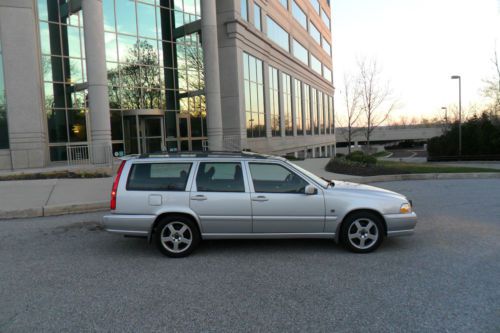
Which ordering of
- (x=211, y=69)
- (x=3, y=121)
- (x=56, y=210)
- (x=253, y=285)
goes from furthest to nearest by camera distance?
(x=211, y=69) < (x=3, y=121) < (x=56, y=210) < (x=253, y=285)

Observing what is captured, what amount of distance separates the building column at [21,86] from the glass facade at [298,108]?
1080 inches

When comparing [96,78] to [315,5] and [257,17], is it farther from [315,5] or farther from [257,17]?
[315,5]

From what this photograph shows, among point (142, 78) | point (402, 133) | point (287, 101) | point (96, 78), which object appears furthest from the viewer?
point (402, 133)

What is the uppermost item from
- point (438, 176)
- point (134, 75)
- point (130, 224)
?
point (134, 75)

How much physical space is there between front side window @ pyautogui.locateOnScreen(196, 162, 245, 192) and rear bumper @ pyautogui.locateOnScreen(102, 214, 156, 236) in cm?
91

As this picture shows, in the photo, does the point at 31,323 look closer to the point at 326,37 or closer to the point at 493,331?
the point at 493,331

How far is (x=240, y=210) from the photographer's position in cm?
587

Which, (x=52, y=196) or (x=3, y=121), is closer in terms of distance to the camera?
(x=52, y=196)

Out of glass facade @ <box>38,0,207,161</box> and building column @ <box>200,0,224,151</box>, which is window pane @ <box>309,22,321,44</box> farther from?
building column @ <box>200,0,224,151</box>

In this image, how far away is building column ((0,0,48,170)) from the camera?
16.9 metres

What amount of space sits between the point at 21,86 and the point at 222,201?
15.3m

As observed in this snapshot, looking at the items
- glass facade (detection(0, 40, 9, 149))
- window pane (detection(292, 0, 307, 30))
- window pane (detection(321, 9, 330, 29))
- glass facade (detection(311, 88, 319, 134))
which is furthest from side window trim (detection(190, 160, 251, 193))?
window pane (detection(321, 9, 330, 29))

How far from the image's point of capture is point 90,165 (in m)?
16.5

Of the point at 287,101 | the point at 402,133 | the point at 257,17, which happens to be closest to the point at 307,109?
the point at 287,101
